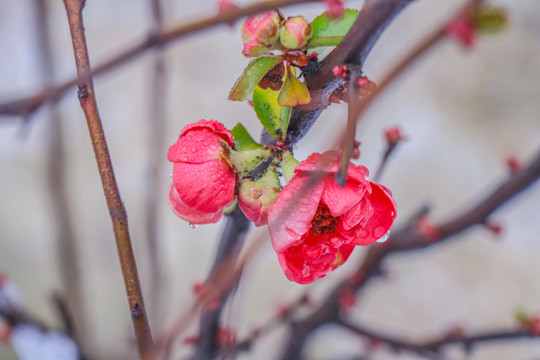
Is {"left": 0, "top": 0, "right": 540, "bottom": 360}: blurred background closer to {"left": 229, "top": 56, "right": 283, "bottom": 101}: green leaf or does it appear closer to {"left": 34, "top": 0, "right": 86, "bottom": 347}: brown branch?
{"left": 34, "top": 0, "right": 86, "bottom": 347}: brown branch

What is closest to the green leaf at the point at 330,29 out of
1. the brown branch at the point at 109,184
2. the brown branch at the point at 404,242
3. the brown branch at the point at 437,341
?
the brown branch at the point at 109,184

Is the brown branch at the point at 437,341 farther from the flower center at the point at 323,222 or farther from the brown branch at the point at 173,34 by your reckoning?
the brown branch at the point at 173,34

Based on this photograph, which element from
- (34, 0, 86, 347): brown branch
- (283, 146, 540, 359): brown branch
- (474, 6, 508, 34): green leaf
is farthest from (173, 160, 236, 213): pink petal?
(34, 0, 86, 347): brown branch

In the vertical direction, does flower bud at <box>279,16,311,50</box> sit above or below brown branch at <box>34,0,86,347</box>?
above

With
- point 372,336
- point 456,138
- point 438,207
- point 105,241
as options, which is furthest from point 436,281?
point 105,241

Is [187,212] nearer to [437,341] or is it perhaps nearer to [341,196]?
[341,196]

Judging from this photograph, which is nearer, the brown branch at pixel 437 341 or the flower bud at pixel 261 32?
the flower bud at pixel 261 32

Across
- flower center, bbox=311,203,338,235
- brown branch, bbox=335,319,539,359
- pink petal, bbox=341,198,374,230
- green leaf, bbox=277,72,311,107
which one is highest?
green leaf, bbox=277,72,311,107
